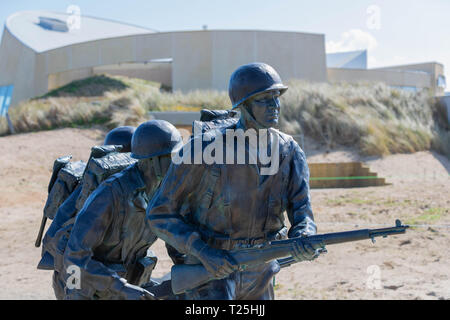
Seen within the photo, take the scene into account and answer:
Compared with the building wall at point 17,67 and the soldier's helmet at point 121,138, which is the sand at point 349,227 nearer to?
the soldier's helmet at point 121,138

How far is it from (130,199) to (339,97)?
1744 centimetres

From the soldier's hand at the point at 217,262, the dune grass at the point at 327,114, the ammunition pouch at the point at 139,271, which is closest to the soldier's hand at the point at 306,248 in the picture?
the soldier's hand at the point at 217,262

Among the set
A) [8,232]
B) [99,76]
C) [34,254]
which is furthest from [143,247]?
[99,76]

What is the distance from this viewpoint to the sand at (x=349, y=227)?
783 cm

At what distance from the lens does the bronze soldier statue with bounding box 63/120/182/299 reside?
366 centimetres

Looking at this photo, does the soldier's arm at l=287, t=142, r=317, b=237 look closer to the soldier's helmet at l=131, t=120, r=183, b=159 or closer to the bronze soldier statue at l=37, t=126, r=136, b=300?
the soldier's helmet at l=131, t=120, r=183, b=159

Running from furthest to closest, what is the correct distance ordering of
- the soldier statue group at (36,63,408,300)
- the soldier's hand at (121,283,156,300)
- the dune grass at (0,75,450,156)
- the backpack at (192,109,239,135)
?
the dune grass at (0,75,450,156) → the soldier's hand at (121,283,156,300) → the backpack at (192,109,239,135) → the soldier statue group at (36,63,408,300)

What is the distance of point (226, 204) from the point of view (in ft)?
10.5

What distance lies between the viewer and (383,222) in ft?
36.1

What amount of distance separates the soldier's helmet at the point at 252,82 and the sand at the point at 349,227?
4.88 meters

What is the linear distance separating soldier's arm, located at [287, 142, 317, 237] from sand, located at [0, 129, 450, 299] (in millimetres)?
4411

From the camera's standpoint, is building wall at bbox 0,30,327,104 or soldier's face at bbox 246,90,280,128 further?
building wall at bbox 0,30,327,104

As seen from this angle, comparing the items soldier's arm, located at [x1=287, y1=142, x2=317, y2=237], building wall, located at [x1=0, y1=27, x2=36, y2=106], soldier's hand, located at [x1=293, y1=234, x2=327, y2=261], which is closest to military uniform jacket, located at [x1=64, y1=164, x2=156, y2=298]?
soldier's arm, located at [x1=287, y1=142, x2=317, y2=237]

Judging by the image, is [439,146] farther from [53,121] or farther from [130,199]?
[130,199]
